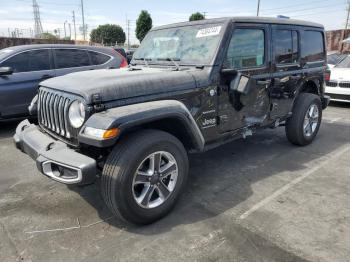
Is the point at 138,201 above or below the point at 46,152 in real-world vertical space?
below

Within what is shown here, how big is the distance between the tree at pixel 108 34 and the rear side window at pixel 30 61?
200 feet

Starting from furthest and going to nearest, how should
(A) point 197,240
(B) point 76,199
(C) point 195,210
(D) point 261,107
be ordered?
1. (D) point 261,107
2. (B) point 76,199
3. (C) point 195,210
4. (A) point 197,240

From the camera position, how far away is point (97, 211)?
321cm

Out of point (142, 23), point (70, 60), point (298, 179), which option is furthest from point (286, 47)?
point (142, 23)

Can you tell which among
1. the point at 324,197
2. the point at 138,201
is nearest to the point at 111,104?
the point at 138,201

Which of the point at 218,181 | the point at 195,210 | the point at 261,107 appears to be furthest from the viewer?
the point at 261,107

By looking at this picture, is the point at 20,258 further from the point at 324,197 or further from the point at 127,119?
the point at 324,197

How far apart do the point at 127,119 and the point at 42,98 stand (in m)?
1.29

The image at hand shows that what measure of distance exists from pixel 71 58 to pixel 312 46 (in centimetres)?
472

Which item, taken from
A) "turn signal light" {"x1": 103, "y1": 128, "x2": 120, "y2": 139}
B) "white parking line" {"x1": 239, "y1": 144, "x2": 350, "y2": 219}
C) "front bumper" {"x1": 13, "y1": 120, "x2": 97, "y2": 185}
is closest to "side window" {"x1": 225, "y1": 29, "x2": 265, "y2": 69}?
"white parking line" {"x1": 239, "y1": 144, "x2": 350, "y2": 219}

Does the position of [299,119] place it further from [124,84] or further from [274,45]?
[124,84]

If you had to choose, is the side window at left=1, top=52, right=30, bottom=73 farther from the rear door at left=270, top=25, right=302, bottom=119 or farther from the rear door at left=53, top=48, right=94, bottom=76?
the rear door at left=270, top=25, right=302, bottom=119

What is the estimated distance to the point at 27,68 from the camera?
241 inches

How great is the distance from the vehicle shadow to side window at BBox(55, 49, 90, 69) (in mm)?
3574
